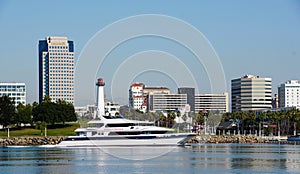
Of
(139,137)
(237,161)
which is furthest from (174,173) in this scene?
(139,137)

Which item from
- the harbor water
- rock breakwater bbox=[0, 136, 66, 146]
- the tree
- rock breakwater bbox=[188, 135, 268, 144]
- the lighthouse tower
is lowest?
rock breakwater bbox=[188, 135, 268, 144]

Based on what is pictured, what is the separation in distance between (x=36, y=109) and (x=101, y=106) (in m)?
28.1

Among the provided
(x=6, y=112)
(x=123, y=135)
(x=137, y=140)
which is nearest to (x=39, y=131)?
(x=6, y=112)

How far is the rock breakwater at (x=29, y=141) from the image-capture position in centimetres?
12566

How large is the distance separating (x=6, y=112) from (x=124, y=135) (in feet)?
148

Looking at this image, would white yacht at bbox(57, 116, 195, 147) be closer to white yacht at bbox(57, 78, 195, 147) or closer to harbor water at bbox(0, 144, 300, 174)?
white yacht at bbox(57, 78, 195, 147)

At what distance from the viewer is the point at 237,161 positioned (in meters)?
76.0

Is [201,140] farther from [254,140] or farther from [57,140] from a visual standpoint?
[57,140]

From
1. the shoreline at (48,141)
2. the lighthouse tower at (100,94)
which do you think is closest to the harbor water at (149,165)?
the lighthouse tower at (100,94)

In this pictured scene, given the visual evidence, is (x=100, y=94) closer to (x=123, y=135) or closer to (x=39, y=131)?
(x=39, y=131)

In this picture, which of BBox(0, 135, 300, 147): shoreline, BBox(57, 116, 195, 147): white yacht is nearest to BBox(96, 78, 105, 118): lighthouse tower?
BBox(0, 135, 300, 147): shoreline

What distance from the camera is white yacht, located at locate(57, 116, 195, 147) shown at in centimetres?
10300

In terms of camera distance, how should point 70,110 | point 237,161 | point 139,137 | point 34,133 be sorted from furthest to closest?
point 70,110, point 34,133, point 139,137, point 237,161

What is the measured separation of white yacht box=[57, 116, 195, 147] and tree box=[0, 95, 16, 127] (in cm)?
3810
